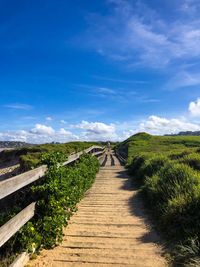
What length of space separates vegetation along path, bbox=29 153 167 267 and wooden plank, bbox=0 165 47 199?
1.26 metres

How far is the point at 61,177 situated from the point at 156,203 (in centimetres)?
299

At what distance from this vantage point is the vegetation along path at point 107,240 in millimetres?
5844

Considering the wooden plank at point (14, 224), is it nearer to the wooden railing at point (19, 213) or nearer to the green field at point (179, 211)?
the wooden railing at point (19, 213)

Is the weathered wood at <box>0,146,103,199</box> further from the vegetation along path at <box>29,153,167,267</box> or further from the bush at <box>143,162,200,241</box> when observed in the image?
the bush at <box>143,162,200,241</box>

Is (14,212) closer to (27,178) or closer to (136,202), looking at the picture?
(27,178)

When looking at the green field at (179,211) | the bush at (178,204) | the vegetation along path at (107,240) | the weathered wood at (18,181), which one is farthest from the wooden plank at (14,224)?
the bush at (178,204)

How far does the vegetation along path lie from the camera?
5844 millimetres

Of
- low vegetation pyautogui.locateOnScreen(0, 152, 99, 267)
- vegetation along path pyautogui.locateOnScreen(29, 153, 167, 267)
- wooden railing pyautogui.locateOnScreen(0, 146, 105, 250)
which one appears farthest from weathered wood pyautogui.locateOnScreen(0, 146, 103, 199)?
vegetation along path pyautogui.locateOnScreen(29, 153, 167, 267)

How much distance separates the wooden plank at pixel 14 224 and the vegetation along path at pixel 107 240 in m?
0.70

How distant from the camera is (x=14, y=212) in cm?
652

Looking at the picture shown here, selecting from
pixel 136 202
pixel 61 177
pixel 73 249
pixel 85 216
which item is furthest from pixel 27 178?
pixel 136 202

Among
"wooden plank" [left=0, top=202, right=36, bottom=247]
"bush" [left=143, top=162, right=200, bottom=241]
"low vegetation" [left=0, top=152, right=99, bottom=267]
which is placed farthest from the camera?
"bush" [left=143, top=162, right=200, bottom=241]

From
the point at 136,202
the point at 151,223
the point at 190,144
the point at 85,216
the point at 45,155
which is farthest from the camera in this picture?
the point at 190,144

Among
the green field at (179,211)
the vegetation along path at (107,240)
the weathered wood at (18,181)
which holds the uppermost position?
the weathered wood at (18,181)
